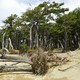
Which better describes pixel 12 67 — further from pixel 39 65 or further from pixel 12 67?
pixel 39 65

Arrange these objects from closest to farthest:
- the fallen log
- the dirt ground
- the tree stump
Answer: the dirt ground
the tree stump
the fallen log

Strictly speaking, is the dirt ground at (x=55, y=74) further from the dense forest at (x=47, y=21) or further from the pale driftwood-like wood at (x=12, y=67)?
the dense forest at (x=47, y=21)

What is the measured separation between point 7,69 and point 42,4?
2604 centimetres

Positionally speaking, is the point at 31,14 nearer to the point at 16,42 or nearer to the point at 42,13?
the point at 42,13

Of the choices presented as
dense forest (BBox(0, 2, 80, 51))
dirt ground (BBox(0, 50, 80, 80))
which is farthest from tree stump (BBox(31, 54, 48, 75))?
dense forest (BBox(0, 2, 80, 51))

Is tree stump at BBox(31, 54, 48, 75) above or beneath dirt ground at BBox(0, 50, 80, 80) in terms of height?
above

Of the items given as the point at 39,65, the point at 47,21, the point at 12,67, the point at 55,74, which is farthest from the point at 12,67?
the point at 47,21

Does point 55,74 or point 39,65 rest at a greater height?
point 39,65

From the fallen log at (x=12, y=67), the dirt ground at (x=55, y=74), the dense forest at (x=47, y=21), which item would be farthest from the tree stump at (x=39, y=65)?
the dense forest at (x=47, y=21)

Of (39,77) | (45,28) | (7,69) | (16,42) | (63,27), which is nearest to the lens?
(39,77)

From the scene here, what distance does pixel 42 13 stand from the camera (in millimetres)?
39906

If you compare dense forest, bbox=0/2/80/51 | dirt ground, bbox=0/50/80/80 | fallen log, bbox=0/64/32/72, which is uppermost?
dense forest, bbox=0/2/80/51

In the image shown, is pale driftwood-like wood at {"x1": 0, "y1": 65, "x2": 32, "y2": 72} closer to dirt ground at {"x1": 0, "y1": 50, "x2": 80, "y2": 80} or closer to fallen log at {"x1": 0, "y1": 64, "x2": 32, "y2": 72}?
fallen log at {"x1": 0, "y1": 64, "x2": 32, "y2": 72}

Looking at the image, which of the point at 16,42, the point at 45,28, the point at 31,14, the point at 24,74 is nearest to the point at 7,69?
the point at 24,74
